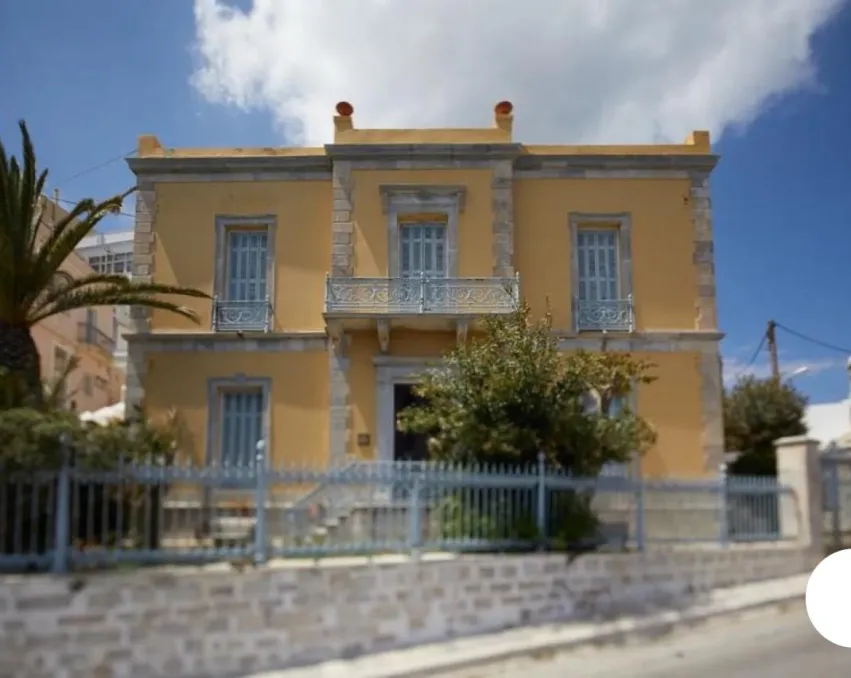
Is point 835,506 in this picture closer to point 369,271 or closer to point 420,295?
point 420,295

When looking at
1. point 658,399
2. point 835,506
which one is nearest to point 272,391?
point 658,399

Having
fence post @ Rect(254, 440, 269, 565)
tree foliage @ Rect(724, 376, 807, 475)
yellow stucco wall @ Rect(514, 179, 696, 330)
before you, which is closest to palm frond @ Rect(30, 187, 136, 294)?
fence post @ Rect(254, 440, 269, 565)

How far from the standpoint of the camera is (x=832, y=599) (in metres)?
8.19

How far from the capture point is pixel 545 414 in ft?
32.6

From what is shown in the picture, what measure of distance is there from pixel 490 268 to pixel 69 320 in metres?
13.6

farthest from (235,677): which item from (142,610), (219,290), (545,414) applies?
(219,290)

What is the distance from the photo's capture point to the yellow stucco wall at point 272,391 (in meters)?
15.3

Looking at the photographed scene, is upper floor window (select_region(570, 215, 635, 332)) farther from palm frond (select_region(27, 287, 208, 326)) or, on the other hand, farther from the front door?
palm frond (select_region(27, 287, 208, 326))

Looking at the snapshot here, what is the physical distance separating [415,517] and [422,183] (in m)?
8.68

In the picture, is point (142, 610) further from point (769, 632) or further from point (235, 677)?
point (769, 632)

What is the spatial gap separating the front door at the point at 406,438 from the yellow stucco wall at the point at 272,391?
4.20 feet

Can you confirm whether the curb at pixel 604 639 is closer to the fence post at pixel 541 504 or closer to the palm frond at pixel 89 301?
the fence post at pixel 541 504

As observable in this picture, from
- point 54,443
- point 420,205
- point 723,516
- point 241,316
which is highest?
point 420,205

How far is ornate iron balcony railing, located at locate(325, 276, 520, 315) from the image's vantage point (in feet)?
48.9
